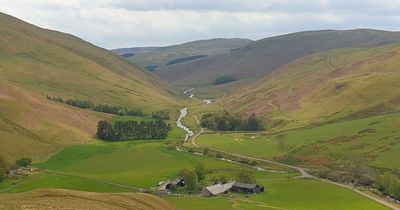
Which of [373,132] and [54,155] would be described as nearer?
[54,155]

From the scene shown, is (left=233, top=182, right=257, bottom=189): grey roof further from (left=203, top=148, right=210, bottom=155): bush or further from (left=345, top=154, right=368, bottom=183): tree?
(left=203, top=148, right=210, bottom=155): bush

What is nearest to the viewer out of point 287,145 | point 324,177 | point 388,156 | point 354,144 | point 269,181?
point 269,181

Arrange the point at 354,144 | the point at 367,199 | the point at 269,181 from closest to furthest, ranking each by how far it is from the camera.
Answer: the point at 367,199, the point at 269,181, the point at 354,144

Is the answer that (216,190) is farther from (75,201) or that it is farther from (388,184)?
(75,201)

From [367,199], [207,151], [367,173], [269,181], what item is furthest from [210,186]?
[207,151]

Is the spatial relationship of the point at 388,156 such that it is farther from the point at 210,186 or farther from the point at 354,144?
the point at 210,186

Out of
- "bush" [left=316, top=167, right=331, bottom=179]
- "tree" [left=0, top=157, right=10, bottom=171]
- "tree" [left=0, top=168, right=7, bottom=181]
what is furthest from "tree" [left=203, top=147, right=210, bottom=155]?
"tree" [left=0, top=168, right=7, bottom=181]
